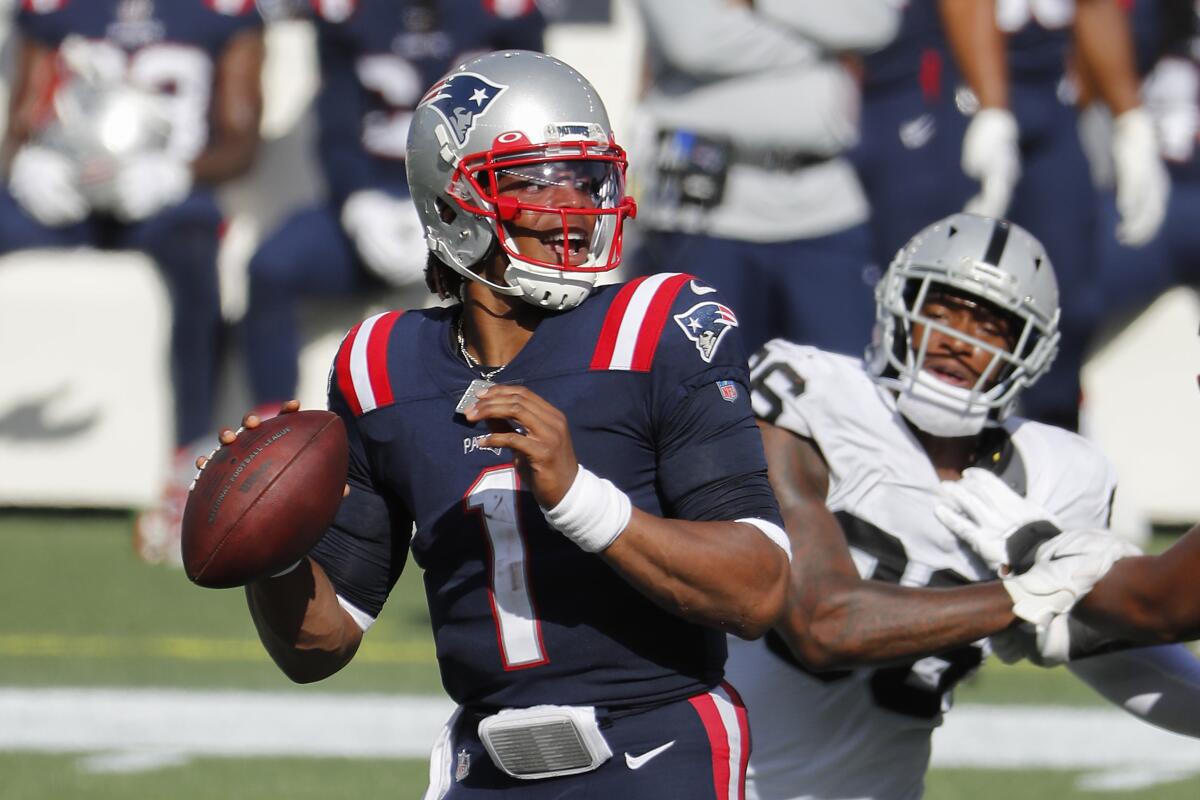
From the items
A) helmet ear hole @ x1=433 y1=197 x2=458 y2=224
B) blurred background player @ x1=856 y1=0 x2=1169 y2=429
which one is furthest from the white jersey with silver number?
blurred background player @ x1=856 y1=0 x2=1169 y2=429

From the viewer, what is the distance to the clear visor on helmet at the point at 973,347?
3281mm

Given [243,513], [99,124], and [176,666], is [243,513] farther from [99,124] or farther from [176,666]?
[99,124]

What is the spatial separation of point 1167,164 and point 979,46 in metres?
1.55

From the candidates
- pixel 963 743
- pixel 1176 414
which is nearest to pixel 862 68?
pixel 1176 414

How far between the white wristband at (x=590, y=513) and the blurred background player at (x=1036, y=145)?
4.16 m

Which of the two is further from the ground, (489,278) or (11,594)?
(489,278)

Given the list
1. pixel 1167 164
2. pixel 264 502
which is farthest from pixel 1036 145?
pixel 264 502

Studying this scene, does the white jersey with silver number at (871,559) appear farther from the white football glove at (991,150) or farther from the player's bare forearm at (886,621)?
the white football glove at (991,150)

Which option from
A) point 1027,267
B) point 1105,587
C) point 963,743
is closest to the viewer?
point 1105,587

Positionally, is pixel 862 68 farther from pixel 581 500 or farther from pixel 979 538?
pixel 581 500

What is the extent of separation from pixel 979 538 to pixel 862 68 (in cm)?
387

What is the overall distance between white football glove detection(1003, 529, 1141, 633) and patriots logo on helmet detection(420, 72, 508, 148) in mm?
1047

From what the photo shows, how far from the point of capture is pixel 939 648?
3.00 m

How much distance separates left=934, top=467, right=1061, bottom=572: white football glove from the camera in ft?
10.2
